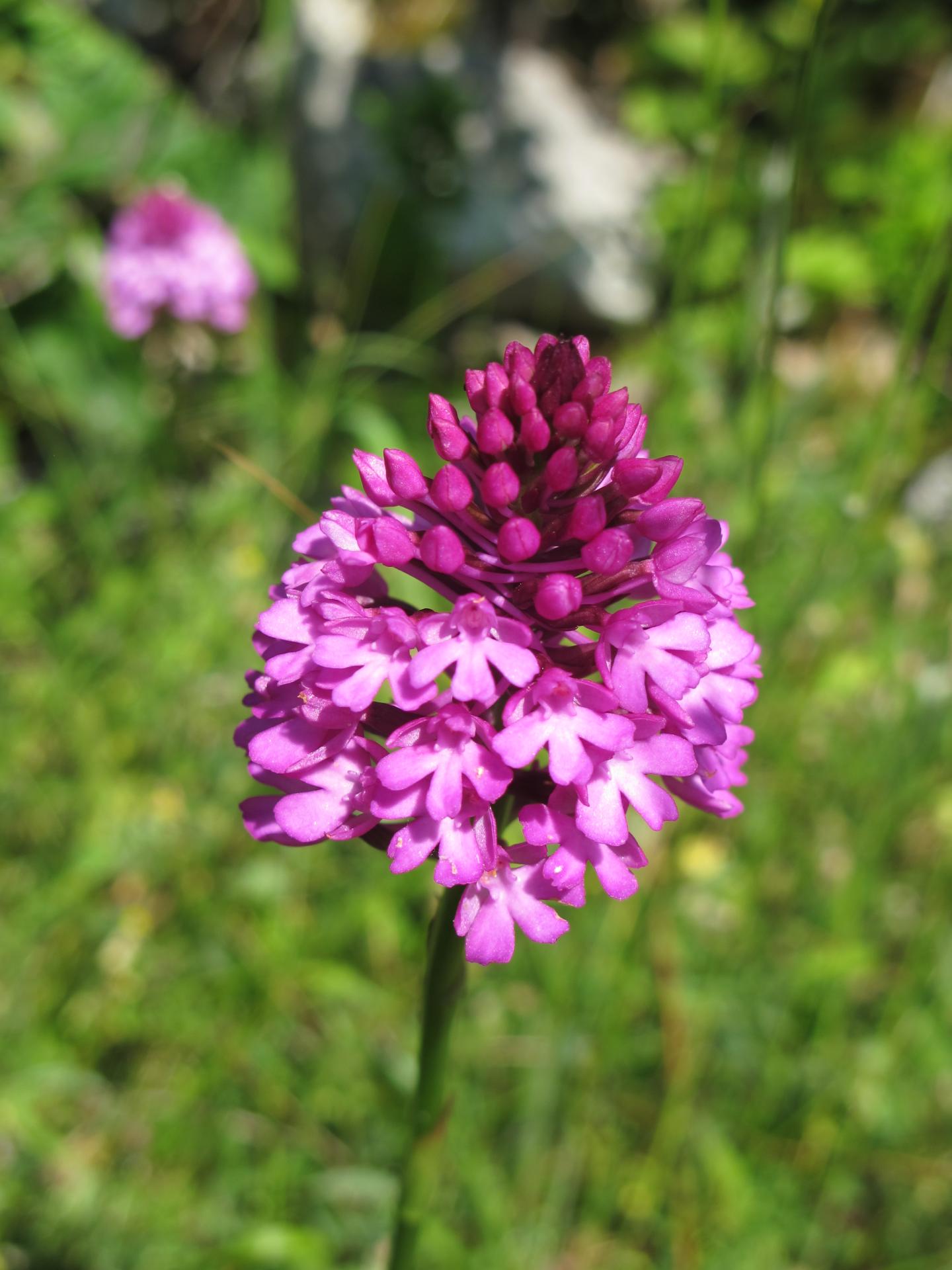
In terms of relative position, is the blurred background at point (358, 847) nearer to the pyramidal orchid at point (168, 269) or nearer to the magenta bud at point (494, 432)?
the pyramidal orchid at point (168, 269)

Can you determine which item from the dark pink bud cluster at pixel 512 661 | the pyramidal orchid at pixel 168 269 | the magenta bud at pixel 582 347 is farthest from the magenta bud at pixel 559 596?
the pyramidal orchid at pixel 168 269

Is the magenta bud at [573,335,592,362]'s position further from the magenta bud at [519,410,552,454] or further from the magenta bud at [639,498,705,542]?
the magenta bud at [639,498,705,542]

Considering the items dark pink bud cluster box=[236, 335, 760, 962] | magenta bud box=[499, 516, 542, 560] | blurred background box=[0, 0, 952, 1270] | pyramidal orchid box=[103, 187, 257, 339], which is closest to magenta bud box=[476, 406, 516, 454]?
dark pink bud cluster box=[236, 335, 760, 962]

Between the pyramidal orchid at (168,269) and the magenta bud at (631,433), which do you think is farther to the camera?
the pyramidal orchid at (168,269)

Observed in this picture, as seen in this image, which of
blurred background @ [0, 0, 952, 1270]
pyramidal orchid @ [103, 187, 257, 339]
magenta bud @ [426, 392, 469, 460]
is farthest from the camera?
pyramidal orchid @ [103, 187, 257, 339]

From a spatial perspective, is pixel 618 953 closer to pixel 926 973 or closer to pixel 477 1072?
pixel 477 1072

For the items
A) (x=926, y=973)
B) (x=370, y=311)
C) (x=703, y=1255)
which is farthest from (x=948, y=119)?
(x=703, y=1255)

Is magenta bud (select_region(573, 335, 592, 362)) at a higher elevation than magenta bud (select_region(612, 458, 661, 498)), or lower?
higher
